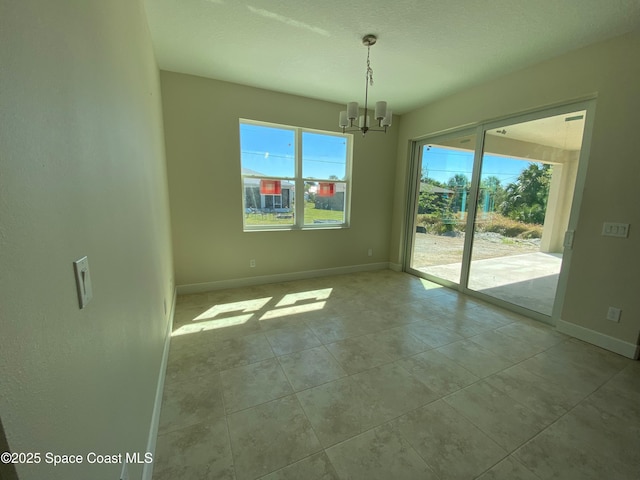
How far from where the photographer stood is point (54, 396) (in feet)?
1.66

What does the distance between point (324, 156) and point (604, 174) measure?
3.18m

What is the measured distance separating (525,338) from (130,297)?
3293 millimetres

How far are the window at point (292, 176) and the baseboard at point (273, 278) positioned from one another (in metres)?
0.75

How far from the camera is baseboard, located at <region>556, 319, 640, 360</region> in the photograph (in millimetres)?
2299

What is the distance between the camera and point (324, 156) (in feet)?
13.7

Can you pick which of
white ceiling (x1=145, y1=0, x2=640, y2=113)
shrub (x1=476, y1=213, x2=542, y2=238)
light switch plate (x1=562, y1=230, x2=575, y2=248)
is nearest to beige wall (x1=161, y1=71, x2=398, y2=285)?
white ceiling (x1=145, y1=0, x2=640, y2=113)

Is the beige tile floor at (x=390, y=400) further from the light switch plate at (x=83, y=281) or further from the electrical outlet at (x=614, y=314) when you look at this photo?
the light switch plate at (x=83, y=281)

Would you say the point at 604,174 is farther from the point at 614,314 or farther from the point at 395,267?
the point at 395,267

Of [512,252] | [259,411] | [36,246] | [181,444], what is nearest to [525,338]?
[512,252]

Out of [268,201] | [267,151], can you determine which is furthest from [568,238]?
[267,151]

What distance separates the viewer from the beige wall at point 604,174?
2.24 meters

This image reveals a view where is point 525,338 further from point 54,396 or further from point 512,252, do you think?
point 54,396

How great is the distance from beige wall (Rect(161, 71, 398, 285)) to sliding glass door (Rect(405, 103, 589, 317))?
4.29 feet

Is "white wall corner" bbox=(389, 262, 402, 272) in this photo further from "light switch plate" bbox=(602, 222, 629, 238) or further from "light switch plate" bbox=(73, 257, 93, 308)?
"light switch plate" bbox=(73, 257, 93, 308)
